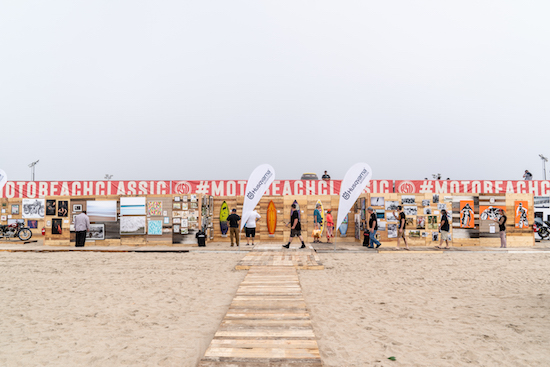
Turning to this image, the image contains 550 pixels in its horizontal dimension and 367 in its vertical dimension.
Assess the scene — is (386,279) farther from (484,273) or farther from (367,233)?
(367,233)

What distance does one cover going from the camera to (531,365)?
4535 millimetres

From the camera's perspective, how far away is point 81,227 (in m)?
16.5

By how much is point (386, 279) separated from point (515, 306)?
302 cm

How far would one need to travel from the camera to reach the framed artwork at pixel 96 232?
17.2 m

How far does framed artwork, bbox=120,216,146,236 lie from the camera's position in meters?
17.1

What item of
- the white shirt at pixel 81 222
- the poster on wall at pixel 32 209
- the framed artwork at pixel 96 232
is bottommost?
the framed artwork at pixel 96 232

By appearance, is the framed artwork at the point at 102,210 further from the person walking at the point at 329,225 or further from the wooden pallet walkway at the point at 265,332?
the wooden pallet walkway at the point at 265,332

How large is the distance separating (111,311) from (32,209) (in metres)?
17.1

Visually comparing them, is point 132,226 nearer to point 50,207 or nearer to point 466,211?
point 50,207

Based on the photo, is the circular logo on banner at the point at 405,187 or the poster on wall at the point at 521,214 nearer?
the poster on wall at the point at 521,214

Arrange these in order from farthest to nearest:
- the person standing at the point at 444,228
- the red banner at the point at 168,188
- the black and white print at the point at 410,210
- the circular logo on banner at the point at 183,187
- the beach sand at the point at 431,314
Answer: the circular logo on banner at the point at 183,187, the red banner at the point at 168,188, the black and white print at the point at 410,210, the person standing at the point at 444,228, the beach sand at the point at 431,314

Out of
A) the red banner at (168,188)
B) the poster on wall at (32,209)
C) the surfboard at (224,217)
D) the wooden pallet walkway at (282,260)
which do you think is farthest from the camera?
the red banner at (168,188)

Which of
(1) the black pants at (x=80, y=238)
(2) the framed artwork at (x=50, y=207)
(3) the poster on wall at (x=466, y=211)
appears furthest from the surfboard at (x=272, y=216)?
(2) the framed artwork at (x=50, y=207)

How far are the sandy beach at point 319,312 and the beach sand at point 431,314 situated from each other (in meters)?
0.02
